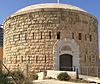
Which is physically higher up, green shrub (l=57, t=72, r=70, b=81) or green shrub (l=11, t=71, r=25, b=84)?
green shrub (l=11, t=71, r=25, b=84)

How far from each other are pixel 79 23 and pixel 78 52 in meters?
3.13

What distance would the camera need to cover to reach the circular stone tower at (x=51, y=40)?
24.9 meters

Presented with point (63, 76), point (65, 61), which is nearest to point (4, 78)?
point (63, 76)

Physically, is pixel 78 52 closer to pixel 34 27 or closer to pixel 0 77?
pixel 34 27

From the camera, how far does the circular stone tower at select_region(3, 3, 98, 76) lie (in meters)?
24.9

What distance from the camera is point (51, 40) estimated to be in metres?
25.0

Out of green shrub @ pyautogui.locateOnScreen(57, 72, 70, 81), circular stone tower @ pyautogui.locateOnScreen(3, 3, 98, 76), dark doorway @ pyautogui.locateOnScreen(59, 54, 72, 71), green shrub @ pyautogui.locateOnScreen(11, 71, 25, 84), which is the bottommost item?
green shrub @ pyautogui.locateOnScreen(57, 72, 70, 81)

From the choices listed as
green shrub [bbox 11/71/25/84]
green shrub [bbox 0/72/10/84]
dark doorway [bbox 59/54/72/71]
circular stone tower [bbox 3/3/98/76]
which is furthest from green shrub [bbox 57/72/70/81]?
green shrub [bbox 0/72/10/84]

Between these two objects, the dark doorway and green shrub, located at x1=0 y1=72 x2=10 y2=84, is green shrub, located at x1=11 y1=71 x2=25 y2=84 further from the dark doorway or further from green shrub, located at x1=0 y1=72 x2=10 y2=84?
the dark doorway

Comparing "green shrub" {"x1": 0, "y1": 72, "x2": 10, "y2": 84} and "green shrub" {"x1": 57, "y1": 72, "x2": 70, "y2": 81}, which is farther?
"green shrub" {"x1": 57, "y1": 72, "x2": 70, "y2": 81}

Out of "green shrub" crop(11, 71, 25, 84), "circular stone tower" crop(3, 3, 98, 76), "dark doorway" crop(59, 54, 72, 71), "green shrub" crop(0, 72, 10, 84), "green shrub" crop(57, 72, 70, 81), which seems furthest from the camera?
"dark doorway" crop(59, 54, 72, 71)

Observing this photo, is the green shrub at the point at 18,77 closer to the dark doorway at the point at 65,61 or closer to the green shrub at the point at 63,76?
the green shrub at the point at 63,76

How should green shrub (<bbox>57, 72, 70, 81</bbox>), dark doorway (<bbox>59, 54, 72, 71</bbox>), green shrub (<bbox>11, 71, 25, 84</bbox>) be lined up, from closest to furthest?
green shrub (<bbox>11, 71, 25, 84</bbox>) < green shrub (<bbox>57, 72, 70, 81</bbox>) < dark doorway (<bbox>59, 54, 72, 71</bbox>)

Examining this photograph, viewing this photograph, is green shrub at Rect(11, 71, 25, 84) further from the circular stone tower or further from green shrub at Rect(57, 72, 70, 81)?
the circular stone tower
